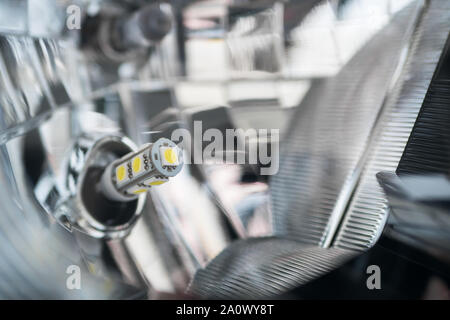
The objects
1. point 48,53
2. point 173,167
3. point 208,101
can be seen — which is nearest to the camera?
point 173,167

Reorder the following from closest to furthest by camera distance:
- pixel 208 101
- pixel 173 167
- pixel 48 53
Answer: pixel 173 167 → pixel 48 53 → pixel 208 101

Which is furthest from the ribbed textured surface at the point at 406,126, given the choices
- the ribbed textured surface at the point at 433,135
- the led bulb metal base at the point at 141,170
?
the led bulb metal base at the point at 141,170

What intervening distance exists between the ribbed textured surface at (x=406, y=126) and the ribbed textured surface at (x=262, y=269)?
0.05 metres

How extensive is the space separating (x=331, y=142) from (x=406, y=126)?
123mm

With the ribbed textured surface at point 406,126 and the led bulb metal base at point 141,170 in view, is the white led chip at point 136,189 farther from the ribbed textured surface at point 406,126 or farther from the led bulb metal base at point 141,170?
the ribbed textured surface at point 406,126

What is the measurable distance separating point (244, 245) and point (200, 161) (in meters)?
0.15

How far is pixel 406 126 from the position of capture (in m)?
0.66

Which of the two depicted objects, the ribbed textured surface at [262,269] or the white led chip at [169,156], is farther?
the ribbed textured surface at [262,269]

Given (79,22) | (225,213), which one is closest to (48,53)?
(79,22)

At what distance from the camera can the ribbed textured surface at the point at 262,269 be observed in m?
0.63

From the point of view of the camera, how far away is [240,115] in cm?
78

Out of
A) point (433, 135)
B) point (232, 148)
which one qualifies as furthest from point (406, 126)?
point (232, 148)

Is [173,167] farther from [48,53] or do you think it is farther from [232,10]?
[232,10]

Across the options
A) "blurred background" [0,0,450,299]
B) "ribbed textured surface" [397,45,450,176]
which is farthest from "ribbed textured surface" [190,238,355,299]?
"ribbed textured surface" [397,45,450,176]
